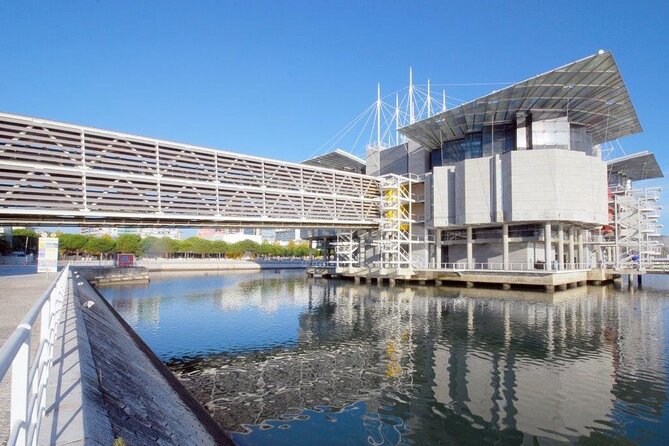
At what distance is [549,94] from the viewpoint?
151ft

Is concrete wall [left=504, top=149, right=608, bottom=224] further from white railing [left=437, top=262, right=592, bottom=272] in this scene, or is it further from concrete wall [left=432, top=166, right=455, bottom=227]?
concrete wall [left=432, top=166, right=455, bottom=227]

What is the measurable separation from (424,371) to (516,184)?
127ft

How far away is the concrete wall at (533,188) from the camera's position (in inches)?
1813

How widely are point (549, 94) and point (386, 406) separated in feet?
152

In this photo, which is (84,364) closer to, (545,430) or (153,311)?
(545,430)

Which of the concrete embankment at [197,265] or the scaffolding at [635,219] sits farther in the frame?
the concrete embankment at [197,265]

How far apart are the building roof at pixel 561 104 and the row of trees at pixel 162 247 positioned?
7697cm

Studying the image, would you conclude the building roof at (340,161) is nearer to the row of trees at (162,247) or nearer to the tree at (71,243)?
the row of trees at (162,247)

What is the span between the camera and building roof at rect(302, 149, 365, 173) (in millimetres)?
73062

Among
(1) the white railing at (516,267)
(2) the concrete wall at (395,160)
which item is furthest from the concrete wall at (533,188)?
(2) the concrete wall at (395,160)

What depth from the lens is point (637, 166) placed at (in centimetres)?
7512

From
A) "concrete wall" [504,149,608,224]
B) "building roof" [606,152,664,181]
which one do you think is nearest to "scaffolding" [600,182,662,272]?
"building roof" [606,152,664,181]

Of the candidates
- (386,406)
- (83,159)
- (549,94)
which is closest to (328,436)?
(386,406)

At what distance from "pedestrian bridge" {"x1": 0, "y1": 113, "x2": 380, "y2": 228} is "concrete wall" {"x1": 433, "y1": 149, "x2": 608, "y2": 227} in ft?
62.3
